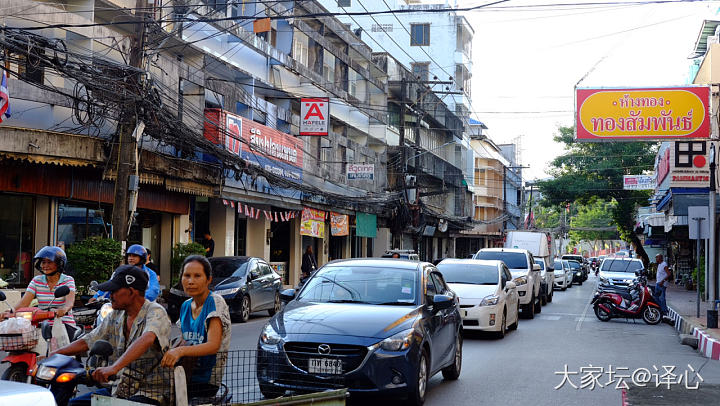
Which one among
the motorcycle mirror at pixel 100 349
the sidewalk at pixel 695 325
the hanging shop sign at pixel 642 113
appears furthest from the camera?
the hanging shop sign at pixel 642 113

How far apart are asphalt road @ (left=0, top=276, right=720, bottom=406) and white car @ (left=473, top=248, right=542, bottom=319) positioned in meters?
0.95

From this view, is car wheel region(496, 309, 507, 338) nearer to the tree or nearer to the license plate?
the license plate

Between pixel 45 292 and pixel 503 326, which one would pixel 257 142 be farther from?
pixel 45 292

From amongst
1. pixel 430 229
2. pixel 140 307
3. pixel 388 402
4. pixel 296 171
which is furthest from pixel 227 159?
pixel 430 229

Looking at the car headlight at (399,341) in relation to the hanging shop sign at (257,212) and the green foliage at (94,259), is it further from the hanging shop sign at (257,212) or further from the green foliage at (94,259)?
the hanging shop sign at (257,212)

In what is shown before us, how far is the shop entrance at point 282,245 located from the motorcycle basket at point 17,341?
92.6 ft

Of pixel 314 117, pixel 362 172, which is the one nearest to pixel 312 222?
pixel 362 172

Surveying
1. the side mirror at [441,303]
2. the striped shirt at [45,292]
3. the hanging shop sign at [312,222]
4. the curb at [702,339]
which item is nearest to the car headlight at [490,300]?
the curb at [702,339]

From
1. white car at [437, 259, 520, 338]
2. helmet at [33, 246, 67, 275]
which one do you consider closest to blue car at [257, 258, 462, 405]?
helmet at [33, 246, 67, 275]

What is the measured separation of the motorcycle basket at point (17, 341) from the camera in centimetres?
658

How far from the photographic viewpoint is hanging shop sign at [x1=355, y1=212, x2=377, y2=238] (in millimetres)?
40744

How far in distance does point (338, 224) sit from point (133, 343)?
33225 mm

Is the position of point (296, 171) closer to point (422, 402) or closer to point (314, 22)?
point (314, 22)

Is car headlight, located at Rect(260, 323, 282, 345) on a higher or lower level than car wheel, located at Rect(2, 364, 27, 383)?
higher
